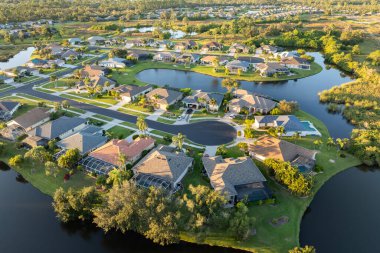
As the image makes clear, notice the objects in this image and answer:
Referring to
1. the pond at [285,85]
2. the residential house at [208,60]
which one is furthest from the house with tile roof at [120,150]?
the residential house at [208,60]

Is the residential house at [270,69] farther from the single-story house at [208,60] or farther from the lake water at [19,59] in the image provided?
the lake water at [19,59]

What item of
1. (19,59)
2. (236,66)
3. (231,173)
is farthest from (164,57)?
(231,173)

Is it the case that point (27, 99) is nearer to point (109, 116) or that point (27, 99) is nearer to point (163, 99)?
point (109, 116)

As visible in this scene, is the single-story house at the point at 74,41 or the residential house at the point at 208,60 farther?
the single-story house at the point at 74,41

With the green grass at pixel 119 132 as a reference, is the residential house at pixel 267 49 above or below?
above

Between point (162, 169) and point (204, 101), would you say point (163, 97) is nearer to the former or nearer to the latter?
point (204, 101)

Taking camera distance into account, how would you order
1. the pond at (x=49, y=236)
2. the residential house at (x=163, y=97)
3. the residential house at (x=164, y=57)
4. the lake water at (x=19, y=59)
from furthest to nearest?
the residential house at (x=164, y=57)
the lake water at (x=19, y=59)
the residential house at (x=163, y=97)
the pond at (x=49, y=236)

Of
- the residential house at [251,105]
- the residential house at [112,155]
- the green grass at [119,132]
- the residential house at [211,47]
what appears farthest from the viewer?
the residential house at [211,47]
